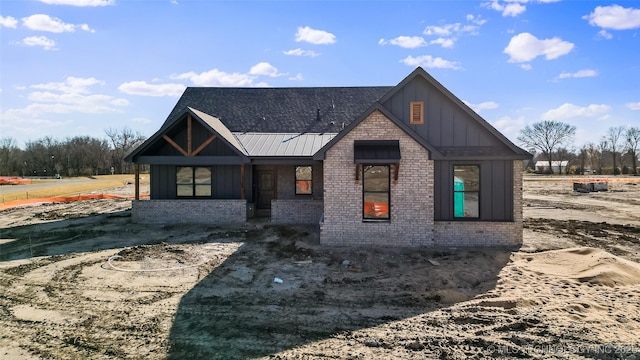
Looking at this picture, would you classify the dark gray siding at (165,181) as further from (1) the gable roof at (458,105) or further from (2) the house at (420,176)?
(1) the gable roof at (458,105)

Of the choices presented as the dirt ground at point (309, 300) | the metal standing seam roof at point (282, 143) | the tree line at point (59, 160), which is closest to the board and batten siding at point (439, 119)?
the dirt ground at point (309, 300)

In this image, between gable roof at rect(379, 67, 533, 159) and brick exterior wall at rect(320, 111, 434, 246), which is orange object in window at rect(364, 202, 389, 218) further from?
gable roof at rect(379, 67, 533, 159)

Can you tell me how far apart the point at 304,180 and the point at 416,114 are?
273 inches

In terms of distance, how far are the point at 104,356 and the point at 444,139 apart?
10.5 meters

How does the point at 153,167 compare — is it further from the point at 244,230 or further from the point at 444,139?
the point at 444,139

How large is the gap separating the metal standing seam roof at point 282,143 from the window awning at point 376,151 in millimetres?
4758

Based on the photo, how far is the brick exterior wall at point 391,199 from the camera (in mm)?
11078

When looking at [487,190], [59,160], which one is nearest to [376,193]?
[487,190]

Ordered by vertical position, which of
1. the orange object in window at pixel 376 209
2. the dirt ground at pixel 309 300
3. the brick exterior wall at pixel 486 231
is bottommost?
the dirt ground at pixel 309 300

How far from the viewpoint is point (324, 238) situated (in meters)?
11.4

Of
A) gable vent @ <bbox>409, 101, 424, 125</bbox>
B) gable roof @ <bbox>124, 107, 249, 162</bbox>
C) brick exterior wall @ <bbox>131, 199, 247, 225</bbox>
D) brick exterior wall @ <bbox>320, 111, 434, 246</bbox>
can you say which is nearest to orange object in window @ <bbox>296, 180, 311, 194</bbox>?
brick exterior wall @ <bbox>131, 199, 247, 225</bbox>

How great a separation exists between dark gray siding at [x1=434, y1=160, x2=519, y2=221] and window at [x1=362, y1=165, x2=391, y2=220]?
1628mm

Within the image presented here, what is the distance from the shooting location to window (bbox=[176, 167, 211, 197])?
1628 cm

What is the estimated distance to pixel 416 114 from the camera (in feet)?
37.8
